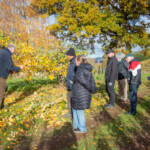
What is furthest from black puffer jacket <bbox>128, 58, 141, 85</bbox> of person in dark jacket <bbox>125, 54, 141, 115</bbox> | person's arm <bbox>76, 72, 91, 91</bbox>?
person's arm <bbox>76, 72, 91, 91</bbox>

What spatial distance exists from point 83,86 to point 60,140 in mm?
1368

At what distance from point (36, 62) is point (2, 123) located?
307cm

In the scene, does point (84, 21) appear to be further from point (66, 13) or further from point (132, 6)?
point (132, 6)

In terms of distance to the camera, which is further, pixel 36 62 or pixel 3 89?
pixel 36 62

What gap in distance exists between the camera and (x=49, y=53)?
7973 millimetres

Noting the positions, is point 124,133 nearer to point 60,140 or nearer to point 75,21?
point 60,140

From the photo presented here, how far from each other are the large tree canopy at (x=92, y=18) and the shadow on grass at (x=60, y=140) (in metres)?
9.19

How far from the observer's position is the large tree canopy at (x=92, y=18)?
38.2 feet

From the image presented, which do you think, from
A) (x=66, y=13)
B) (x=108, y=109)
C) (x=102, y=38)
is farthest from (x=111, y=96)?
(x=102, y=38)

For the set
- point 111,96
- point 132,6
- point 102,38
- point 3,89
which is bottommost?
point 111,96

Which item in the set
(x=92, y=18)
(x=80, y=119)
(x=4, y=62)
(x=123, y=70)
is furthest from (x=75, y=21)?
(x=80, y=119)

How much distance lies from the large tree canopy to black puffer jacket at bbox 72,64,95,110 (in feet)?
28.9

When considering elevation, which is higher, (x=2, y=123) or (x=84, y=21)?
(x=84, y=21)

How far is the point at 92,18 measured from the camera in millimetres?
11680
